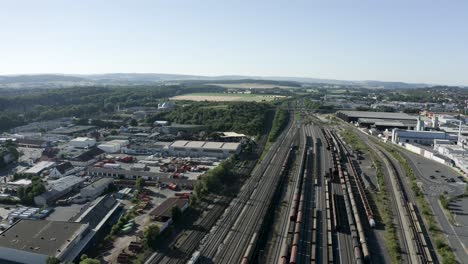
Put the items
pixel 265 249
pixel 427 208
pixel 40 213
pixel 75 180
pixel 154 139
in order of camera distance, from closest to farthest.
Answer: pixel 265 249 → pixel 40 213 → pixel 427 208 → pixel 75 180 → pixel 154 139

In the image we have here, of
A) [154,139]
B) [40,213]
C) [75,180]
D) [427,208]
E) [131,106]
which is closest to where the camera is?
[40,213]

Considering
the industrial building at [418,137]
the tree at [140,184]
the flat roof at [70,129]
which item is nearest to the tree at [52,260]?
the tree at [140,184]

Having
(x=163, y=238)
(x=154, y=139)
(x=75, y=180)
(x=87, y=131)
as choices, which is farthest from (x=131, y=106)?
(x=163, y=238)

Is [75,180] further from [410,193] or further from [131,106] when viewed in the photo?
[131,106]

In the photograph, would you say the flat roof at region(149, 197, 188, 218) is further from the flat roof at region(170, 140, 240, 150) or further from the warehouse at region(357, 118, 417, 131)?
the warehouse at region(357, 118, 417, 131)

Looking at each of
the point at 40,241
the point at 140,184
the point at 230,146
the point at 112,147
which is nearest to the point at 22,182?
the point at 140,184

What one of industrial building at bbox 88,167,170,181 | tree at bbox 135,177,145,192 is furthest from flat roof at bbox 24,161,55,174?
tree at bbox 135,177,145,192

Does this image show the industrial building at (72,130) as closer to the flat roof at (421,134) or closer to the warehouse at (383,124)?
the flat roof at (421,134)

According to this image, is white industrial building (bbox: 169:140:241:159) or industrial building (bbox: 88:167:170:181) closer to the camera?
industrial building (bbox: 88:167:170:181)
